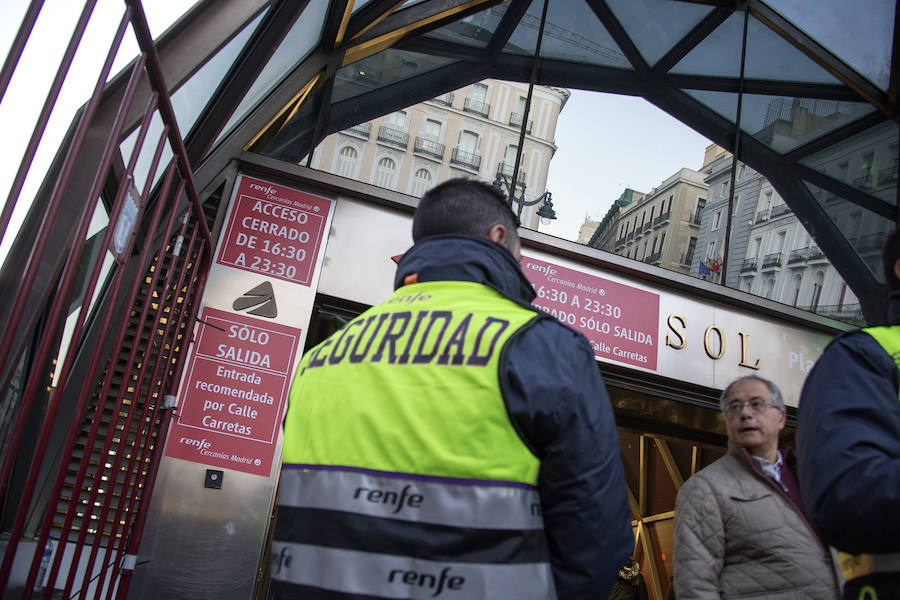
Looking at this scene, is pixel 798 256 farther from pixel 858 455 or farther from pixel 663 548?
pixel 858 455

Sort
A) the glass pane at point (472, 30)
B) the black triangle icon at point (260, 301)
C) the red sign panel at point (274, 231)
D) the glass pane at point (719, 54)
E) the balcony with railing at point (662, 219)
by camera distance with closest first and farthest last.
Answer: the black triangle icon at point (260, 301)
the red sign panel at point (274, 231)
the glass pane at point (472, 30)
the balcony with railing at point (662, 219)
the glass pane at point (719, 54)

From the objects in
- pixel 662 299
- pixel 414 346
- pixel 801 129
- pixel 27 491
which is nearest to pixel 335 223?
pixel 662 299

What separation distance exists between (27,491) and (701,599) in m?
2.21

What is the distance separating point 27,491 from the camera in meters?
1.93

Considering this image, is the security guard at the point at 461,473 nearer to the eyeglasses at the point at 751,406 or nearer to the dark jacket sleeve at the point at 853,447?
the dark jacket sleeve at the point at 853,447

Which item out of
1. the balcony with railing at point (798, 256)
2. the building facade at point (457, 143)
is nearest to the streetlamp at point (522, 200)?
the building facade at point (457, 143)

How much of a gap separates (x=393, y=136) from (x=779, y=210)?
4.05m

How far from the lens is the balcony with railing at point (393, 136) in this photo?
6105mm

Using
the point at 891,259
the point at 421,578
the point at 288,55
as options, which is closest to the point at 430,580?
the point at 421,578

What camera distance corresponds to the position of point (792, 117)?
7594 mm

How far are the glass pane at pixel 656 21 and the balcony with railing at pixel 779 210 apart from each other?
196 cm

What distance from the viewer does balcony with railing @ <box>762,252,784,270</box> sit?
6992 mm

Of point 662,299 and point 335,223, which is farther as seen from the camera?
point 662,299

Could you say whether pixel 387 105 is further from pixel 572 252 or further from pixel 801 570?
A: pixel 801 570
